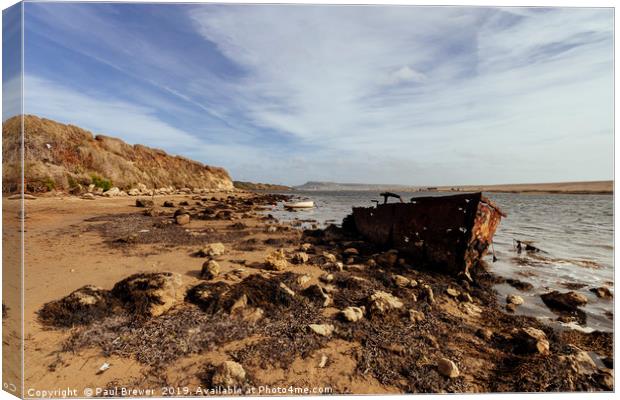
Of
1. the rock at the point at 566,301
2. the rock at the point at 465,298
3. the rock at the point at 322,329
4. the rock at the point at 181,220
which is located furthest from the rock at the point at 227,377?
the rock at the point at 181,220

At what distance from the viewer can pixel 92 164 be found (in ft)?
115

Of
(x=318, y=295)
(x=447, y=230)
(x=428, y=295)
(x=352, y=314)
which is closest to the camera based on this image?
(x=352, y=314)

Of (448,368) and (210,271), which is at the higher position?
(210,271)

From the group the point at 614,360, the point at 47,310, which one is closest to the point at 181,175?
the point at 47,310

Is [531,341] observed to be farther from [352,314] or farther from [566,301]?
[566,301]

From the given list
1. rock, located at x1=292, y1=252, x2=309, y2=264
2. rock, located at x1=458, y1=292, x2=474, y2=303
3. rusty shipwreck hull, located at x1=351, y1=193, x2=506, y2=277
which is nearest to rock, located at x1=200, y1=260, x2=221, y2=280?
rock, located at x1=292, y1=252, x2=309, y2=264

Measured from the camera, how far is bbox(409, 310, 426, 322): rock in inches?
165

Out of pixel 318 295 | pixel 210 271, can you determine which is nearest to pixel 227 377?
pixel 318 295

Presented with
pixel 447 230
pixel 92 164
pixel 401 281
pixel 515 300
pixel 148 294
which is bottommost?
pixel 515 300

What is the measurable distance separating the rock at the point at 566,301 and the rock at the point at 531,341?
6.64 feet

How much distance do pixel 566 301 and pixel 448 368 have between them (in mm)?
4302

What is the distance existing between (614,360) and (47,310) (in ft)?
26.1

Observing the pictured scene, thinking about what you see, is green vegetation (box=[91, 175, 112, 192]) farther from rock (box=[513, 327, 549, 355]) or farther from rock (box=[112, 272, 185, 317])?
rock (box=[513, 327, 549, 355])

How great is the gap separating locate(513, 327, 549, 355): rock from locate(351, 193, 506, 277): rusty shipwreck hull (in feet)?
8.80
